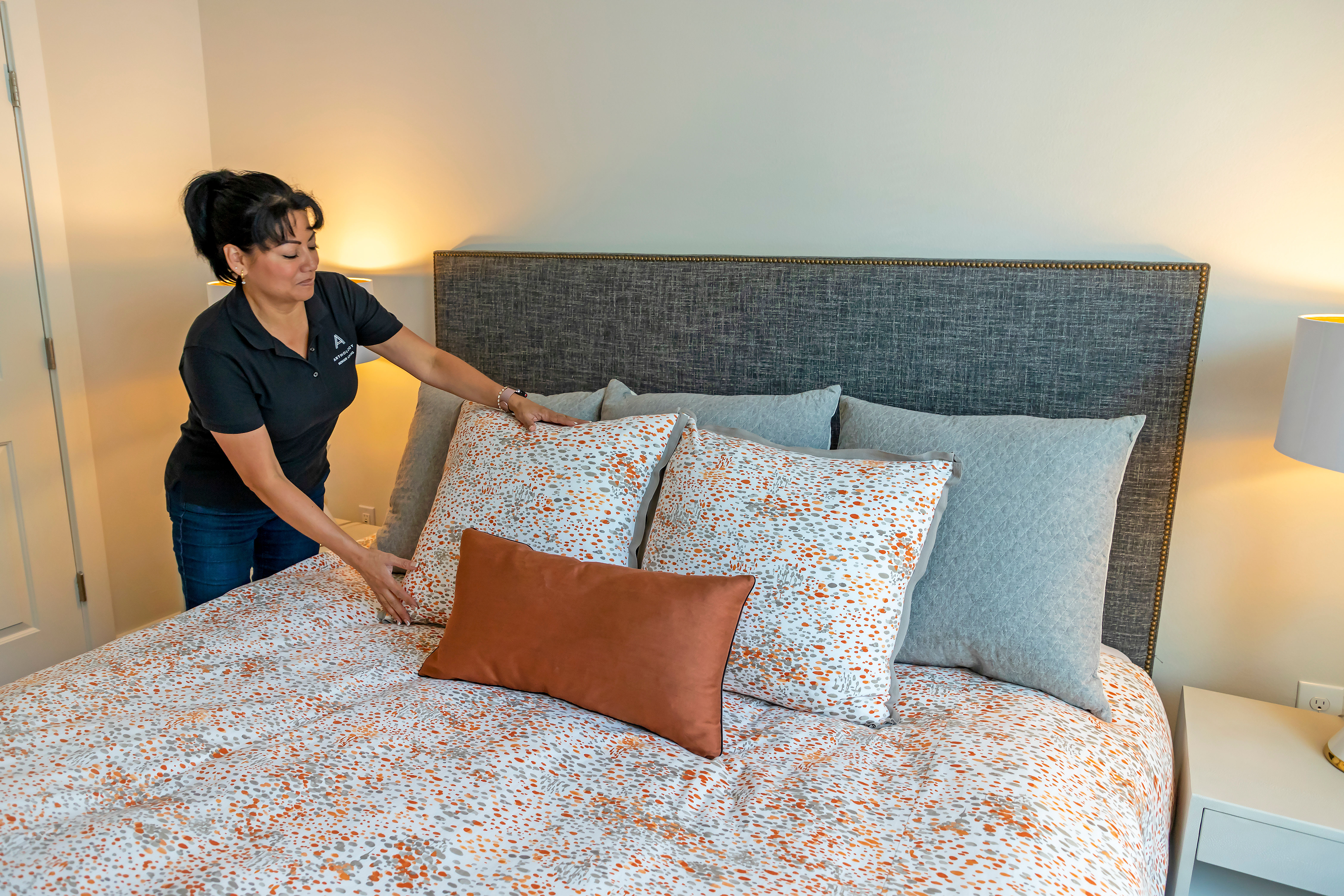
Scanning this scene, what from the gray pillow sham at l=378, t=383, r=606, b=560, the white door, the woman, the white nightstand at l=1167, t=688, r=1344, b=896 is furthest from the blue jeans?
the white nightstand at l=1167, t=688, r=1344, b=896

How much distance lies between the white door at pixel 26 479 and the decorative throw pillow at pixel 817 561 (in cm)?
222

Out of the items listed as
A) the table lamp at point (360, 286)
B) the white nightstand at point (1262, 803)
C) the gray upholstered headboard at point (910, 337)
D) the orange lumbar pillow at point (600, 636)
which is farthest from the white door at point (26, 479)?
the white nightstand at point (1262, 803)

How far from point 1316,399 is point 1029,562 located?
1.79ft

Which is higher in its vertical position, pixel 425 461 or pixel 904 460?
pixel 904 460

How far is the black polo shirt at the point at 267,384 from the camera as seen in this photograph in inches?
71.7

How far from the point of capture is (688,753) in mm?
1400

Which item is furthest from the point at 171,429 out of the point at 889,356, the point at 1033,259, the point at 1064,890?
the point at 1064,890

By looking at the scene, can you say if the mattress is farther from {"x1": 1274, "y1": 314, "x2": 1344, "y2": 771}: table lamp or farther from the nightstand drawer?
{"x1": 1274, "y1": 314, "x2": 1344, "y2": 771}: table lamp

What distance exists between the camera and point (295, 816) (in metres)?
1.18

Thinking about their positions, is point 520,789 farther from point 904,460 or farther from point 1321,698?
point 1321,698

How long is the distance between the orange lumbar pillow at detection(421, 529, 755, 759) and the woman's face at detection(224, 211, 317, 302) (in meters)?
0.70

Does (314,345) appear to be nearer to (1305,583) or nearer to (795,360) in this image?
(795,360)

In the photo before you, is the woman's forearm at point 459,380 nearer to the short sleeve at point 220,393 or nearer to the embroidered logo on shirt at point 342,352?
the embroidered logo on shirt at point 342,352

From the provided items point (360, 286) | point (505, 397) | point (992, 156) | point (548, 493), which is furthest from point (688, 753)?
point (360, 286)
